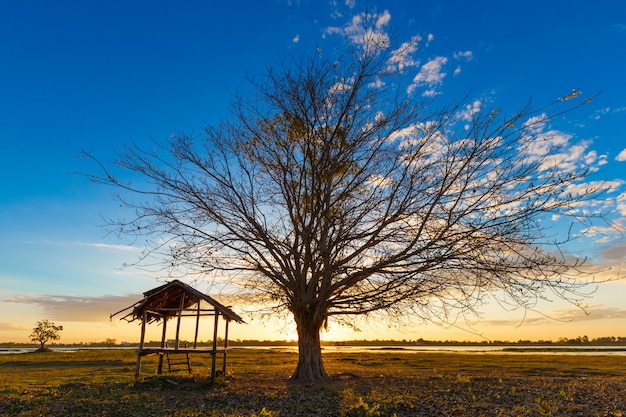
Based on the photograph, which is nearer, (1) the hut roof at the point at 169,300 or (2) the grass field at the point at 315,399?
(2) the grass field at the point at 315,399

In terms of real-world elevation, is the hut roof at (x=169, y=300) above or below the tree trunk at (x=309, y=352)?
above

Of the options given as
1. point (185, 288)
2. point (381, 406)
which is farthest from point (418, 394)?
point (185, 288)

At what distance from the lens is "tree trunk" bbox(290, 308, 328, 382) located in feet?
66.2

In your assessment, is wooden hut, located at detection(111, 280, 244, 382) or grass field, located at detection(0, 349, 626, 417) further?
wooden hut, located at detection(111, 280, 244, 382)

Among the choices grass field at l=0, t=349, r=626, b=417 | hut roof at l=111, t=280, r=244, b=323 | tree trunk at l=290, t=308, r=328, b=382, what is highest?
hut roof at l=111, t=280, r=244, b=323

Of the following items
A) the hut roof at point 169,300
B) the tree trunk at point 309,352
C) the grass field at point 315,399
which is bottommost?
the grass field at point 315,399

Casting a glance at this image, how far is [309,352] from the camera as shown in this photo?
67.6 ft

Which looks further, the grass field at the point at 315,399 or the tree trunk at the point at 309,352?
the tree trunk at the point at 309,352

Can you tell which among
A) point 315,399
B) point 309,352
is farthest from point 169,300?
point 315,399

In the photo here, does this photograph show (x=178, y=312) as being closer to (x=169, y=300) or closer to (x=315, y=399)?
(x=169, y=300)

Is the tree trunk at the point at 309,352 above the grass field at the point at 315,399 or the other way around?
above

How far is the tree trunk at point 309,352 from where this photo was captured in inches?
795

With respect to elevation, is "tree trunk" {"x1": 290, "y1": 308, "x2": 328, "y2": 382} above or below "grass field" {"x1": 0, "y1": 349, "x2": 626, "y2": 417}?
above

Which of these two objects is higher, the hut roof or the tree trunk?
the hut roof
